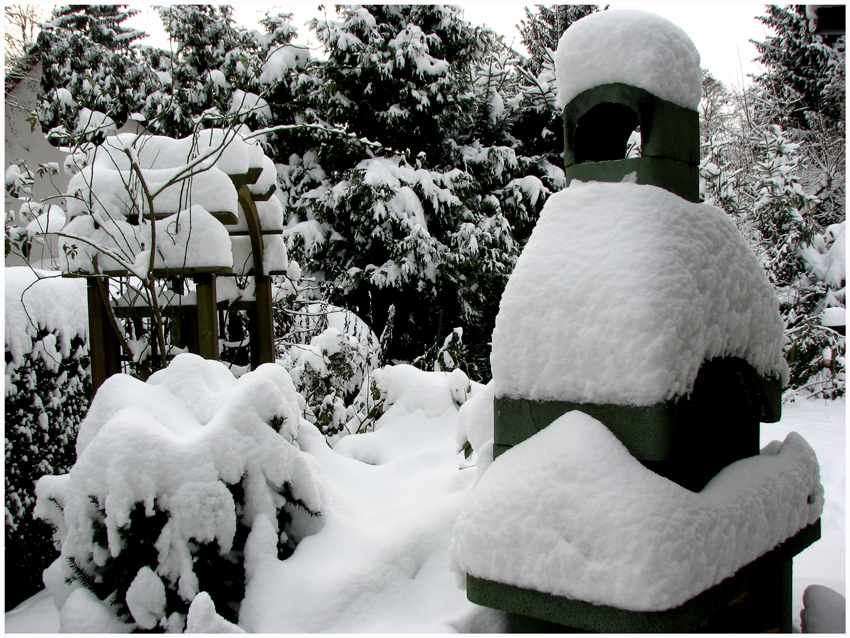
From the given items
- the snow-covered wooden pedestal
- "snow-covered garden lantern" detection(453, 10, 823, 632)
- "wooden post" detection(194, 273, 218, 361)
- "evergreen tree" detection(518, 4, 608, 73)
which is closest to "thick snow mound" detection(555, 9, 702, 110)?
"snow-covered garden lantern" detection(453, 10, 823, 632)

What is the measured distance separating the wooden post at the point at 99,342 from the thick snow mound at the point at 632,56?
2.58 m

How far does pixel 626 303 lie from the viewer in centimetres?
143

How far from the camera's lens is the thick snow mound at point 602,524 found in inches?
49.8

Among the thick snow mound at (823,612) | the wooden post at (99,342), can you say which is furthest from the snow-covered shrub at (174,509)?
the thick snow mound at (823,612)

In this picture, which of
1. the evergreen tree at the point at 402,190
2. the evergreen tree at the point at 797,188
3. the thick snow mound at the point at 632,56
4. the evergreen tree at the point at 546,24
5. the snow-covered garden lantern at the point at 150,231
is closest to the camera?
the thick snow mound at the point at 632,56

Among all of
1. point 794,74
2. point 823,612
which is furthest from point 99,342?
point 794,74

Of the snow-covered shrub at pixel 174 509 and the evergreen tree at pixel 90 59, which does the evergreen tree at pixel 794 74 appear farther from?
the snow-covered shrub at pixel 174 509

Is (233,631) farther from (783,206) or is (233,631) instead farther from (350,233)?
(783,206)

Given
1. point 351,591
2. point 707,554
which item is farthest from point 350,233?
point 707,554

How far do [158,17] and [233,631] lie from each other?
509 inches

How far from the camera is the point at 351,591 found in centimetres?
184

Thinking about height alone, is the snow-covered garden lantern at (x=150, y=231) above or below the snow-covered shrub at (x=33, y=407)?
above

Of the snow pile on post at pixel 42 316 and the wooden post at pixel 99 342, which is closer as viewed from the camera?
the snow pile on post at pixel 42 316

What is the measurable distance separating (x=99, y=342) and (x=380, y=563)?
6.71ft
